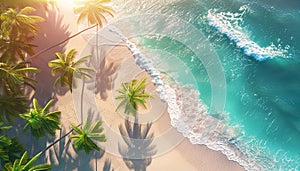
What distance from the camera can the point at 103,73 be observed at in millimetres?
21906

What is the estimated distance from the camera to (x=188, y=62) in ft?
77.6

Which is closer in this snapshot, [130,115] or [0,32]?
[0,32]

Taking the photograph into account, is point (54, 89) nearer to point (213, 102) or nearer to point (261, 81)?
point (213, 102)

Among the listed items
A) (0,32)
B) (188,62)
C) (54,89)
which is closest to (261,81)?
(188,62)

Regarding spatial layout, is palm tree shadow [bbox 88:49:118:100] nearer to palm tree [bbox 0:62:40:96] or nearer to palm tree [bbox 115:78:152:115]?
palm tree [bbox 115:78:152:115]

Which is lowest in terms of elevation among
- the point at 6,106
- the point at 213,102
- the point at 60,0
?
the point at 6,106

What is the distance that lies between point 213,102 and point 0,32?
50.0 ft

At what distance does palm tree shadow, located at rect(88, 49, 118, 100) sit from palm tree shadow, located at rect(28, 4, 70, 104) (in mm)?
2332

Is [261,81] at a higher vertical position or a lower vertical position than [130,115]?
higher

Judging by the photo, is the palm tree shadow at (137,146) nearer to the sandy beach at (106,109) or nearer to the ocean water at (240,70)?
the sandy beach at (106,109)

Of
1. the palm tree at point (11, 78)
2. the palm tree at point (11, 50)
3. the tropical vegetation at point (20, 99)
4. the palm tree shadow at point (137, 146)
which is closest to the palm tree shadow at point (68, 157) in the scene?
the tropical vegetation at point (20, 99)

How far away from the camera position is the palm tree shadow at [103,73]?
21.4 metres

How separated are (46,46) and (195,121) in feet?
40.9

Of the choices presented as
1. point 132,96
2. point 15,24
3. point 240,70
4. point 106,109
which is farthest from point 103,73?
point 240,70
